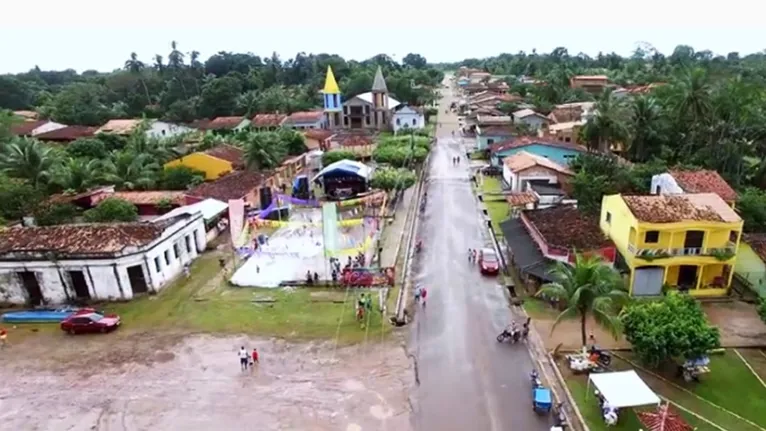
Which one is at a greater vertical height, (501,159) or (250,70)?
(250,70)

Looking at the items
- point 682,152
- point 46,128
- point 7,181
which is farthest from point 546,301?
point 46,128

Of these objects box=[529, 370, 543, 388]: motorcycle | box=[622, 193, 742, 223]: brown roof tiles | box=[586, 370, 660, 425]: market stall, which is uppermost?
box=[622, 193, 742, 223]: brown roof tiles

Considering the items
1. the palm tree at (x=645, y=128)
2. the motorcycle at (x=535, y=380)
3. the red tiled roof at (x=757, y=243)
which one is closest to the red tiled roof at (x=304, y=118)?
the palm tree at (x=645, y=128)

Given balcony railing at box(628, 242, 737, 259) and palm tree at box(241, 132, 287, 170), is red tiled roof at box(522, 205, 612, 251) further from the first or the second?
palm tree at box(241, 132, 287, 170)

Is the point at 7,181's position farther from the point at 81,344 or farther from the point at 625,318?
the point at 625,318

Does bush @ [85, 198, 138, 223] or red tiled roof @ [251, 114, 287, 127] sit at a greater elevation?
red tiled roof @ [251, 114, 287, 127]

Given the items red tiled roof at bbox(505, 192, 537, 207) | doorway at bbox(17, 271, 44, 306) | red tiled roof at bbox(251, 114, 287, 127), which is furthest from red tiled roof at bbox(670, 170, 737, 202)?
red tiled roof at bbox(251, 114, 287, 127)

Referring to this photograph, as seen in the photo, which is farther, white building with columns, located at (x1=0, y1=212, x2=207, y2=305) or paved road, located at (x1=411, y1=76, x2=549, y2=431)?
white building with columns, located at (x1=0, y1=212, x2=207, y2=305)
